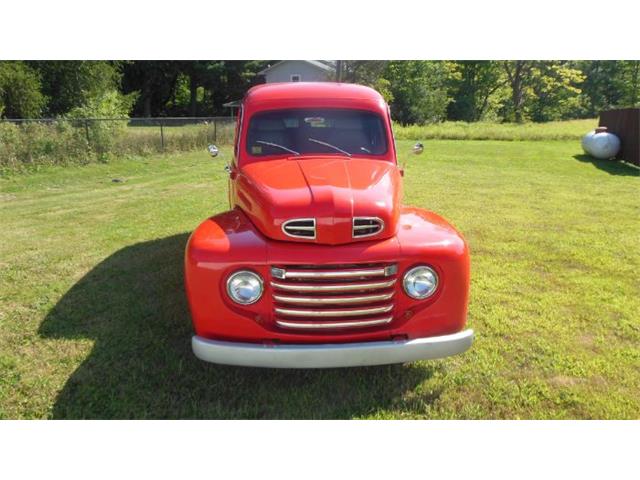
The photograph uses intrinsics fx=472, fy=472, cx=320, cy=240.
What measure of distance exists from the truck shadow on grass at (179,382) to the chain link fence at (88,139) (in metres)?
11.4

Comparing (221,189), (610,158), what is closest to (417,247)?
(221,189)

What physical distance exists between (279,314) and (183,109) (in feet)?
176

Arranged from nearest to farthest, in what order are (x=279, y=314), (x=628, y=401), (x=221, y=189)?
(x=279, y=314) < (x=628, y=401) < (x=221, y=189)

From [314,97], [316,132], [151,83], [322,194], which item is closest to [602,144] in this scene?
[314,97]

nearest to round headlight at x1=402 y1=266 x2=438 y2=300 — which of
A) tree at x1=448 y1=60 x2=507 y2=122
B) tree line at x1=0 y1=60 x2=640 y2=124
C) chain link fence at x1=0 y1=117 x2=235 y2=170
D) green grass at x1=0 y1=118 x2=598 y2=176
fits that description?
green grass at x1=0 y1=118 x2=598 y2=176

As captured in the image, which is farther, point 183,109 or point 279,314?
point 183,109

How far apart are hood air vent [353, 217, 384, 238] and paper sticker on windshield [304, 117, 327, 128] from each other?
158 centimetres

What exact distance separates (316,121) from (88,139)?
1365 cm

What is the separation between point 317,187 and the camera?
11.2 feet

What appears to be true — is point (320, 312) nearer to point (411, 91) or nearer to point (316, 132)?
point (316, 132)

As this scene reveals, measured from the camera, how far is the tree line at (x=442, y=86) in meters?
43.4

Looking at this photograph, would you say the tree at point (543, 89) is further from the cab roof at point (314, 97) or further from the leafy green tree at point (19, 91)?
the cab roof at point (314, 97)

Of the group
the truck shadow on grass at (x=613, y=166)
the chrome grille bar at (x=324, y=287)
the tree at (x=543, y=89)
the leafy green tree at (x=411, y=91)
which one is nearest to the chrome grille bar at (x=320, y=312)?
the chrome grille bar at (x=324, y=287)

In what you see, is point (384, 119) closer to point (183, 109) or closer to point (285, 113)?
point (285, 113)
